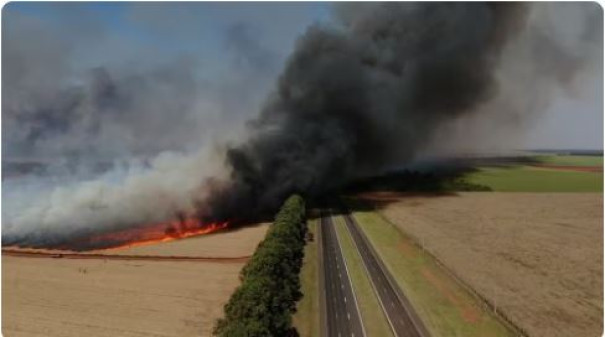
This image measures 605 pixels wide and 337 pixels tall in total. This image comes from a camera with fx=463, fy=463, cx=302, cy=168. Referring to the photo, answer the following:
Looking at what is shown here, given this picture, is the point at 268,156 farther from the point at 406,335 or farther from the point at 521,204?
the point at 406,335

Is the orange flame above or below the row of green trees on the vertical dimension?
above

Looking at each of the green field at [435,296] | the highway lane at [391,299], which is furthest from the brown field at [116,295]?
the green field at [435,296]

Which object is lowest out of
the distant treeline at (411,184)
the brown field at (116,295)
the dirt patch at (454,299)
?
the dirt patch at (454,299)

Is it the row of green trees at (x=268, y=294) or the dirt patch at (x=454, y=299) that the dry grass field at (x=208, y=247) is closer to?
the row of green trees at (x=268, y=294)

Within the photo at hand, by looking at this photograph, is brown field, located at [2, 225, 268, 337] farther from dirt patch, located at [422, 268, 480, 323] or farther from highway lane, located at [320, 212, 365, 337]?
dirt patch, located at [422, 268, 480, 323]

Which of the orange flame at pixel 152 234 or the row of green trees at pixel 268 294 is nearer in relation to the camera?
the row of green trees at pixel 268 294

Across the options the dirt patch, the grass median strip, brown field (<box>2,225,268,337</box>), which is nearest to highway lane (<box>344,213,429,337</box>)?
the grass median strip
